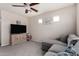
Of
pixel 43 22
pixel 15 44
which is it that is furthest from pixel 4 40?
pixel 43 22

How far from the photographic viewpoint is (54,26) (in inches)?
36.7

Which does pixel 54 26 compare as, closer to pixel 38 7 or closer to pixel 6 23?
pixel 38 7

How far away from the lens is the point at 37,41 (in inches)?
36.9

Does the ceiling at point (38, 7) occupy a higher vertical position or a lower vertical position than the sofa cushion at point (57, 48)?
higher

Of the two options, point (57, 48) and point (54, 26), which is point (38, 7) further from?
point (57, 48)

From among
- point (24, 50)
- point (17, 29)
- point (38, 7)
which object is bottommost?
point (24, 50)

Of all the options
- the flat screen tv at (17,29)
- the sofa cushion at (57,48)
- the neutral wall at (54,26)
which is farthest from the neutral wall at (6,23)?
the sofa cushion at (57,48)

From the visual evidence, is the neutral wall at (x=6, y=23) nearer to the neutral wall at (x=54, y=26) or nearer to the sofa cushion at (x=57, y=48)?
the neutral wall at (x=54, y=26)

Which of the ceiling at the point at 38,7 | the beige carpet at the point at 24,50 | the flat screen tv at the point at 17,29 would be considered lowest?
the beige carpet at the point at 24,50

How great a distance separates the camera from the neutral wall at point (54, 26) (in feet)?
2.97

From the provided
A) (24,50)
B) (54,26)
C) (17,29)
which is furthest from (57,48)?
(17,29)

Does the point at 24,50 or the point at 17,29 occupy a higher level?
the point at 17,29

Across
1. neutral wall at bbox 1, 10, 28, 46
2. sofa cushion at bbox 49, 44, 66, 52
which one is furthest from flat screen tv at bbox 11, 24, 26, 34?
sofa cushion at bbox 49, 44, 66, 52

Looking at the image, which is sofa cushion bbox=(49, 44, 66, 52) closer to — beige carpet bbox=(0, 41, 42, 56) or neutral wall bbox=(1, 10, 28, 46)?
beige carpet bbox=(0, 41, 42, 56)
